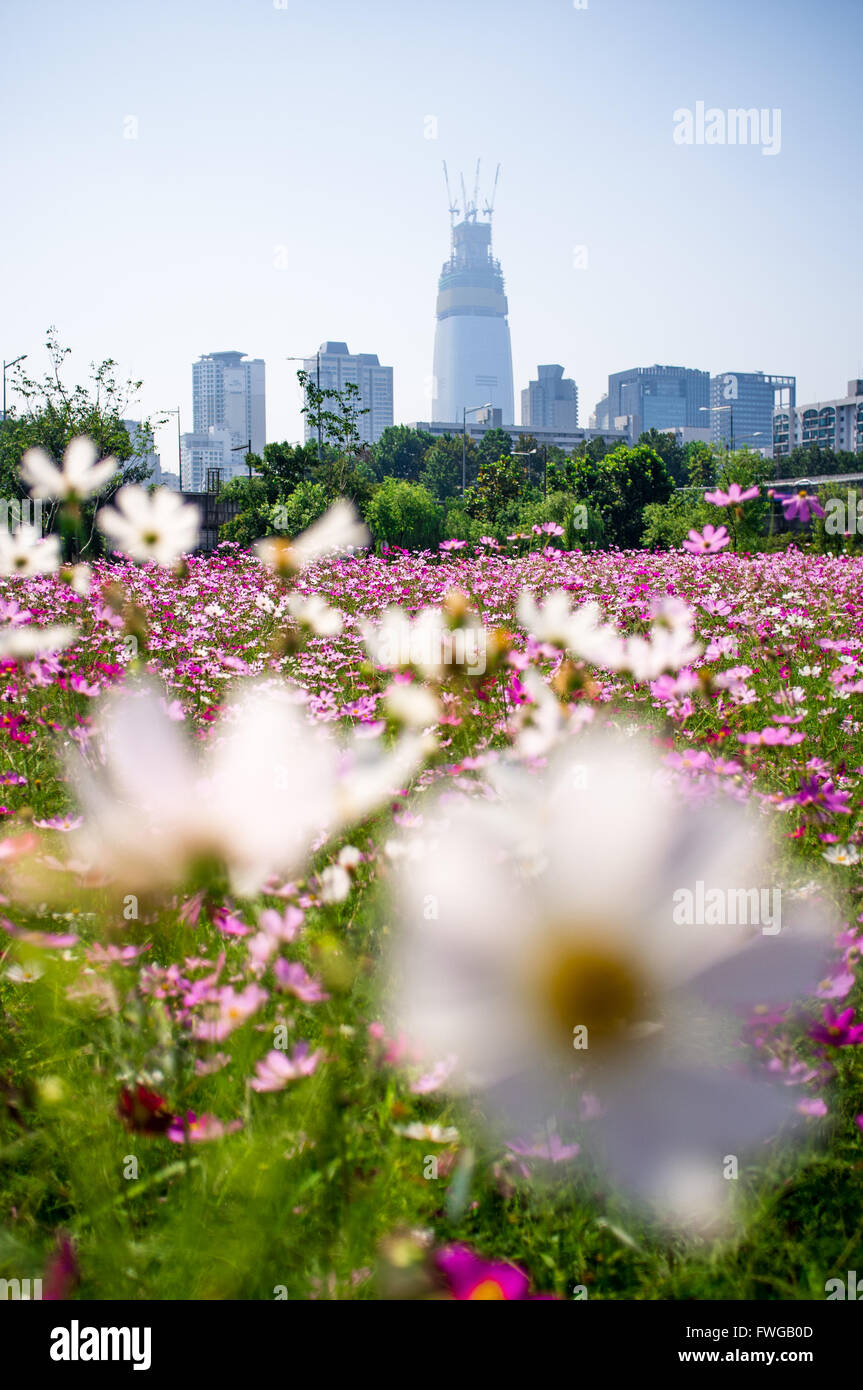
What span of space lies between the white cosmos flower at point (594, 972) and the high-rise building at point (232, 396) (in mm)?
106221

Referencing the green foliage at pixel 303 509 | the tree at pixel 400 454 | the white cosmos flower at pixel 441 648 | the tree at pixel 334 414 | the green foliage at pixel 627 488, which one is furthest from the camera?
the tree at pixel 400 454

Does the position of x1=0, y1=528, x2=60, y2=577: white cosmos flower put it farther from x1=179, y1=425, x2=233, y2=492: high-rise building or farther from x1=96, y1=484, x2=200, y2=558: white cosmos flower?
x1=179, y1=425, x2=233, y2=492: high-rise building

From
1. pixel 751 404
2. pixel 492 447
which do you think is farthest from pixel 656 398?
pixel 492 447

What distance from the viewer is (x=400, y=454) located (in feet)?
240

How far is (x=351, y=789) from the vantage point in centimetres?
101

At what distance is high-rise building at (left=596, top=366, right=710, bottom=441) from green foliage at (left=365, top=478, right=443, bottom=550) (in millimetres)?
136441

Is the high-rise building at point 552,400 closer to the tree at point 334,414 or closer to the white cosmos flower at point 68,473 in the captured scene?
the tree at point 334,414

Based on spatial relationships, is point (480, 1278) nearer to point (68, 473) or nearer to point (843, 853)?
point (843, 853)

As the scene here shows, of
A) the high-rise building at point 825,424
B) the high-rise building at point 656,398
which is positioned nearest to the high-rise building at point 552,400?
the high-rise building at point 656,398

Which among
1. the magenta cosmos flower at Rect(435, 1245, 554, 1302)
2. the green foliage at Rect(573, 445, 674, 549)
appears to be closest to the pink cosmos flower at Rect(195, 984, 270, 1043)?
the magenta cosmos flower at Rect(435, 1245, 554, 1302)

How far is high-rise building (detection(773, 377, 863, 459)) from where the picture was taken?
11444 cm

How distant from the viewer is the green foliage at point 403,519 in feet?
58.9

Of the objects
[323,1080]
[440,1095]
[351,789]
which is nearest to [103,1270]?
[323,1080]
